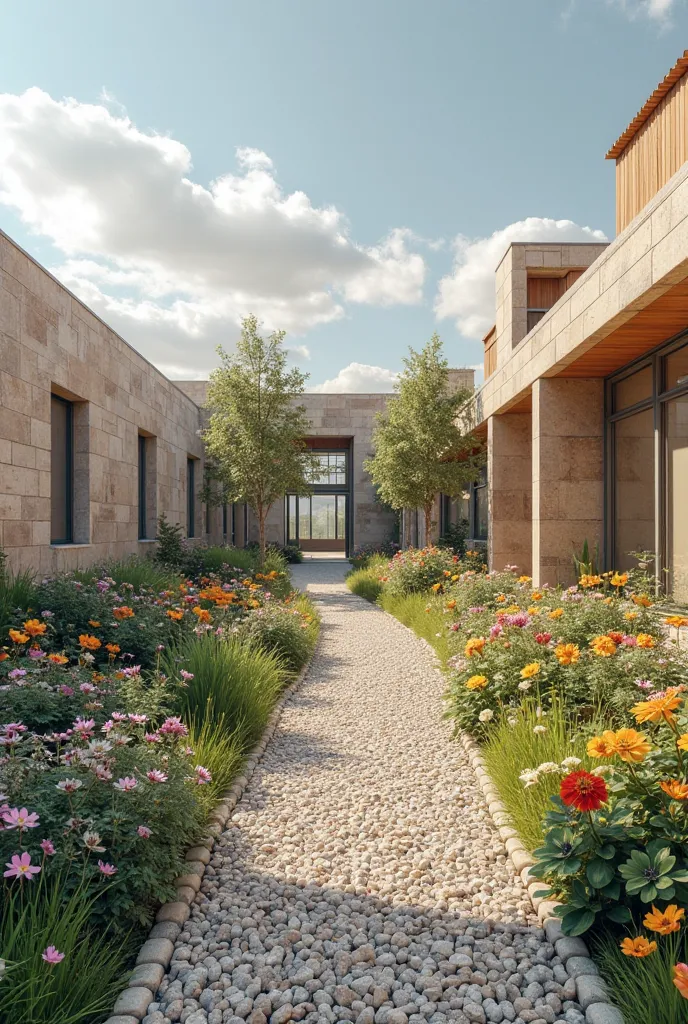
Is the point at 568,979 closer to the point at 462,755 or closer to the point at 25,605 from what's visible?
the point at 462,755

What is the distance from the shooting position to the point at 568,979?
78.0 inches

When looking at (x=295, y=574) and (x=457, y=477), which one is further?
(x=295, y=574)

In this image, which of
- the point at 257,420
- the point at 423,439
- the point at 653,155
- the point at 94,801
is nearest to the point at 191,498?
the point at 257,420

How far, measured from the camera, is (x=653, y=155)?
6602 mm

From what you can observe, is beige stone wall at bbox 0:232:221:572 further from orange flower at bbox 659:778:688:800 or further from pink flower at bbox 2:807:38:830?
orange flower at bbox 659:778:688:800


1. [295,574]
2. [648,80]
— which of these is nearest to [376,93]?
[648,80]

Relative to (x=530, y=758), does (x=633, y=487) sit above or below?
above

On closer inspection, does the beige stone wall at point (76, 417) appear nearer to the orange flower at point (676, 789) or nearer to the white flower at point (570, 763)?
the white flower at point (570, 763)

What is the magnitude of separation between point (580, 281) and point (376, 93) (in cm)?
318

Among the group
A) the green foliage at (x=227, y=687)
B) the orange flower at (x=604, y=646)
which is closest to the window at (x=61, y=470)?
the green foliage at (x=227, y=687)

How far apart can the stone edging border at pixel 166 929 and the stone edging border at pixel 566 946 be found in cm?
8

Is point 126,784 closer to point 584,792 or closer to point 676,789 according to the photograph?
point 584,792

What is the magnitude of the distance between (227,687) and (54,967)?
236 cm

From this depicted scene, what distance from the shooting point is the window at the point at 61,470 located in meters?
7.90
